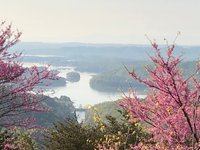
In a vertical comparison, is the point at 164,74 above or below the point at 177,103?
above

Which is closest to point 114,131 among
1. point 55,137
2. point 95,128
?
point 95,128

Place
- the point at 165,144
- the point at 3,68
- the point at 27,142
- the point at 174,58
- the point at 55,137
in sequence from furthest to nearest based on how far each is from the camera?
1. the point at 27,142
2. the point at 55,137
3. the point at 3,68
4. the point at 165,144
5. the point at 174,58

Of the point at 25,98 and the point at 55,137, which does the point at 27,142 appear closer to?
the point at 55,137

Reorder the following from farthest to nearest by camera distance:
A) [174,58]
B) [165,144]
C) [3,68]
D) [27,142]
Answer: [27,142] → [3,68] → [165,144] → [174,58]

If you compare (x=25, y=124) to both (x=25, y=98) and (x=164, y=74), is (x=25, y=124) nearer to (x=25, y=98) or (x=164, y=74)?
(x=25, y=98)

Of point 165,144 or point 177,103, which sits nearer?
point 177,103

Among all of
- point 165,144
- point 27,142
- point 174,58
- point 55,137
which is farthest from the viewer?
point 27,142

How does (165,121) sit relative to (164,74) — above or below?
below

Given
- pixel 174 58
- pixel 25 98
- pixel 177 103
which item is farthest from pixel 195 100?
pixel 25 98

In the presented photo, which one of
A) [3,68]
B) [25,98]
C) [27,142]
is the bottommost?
[27,142]
